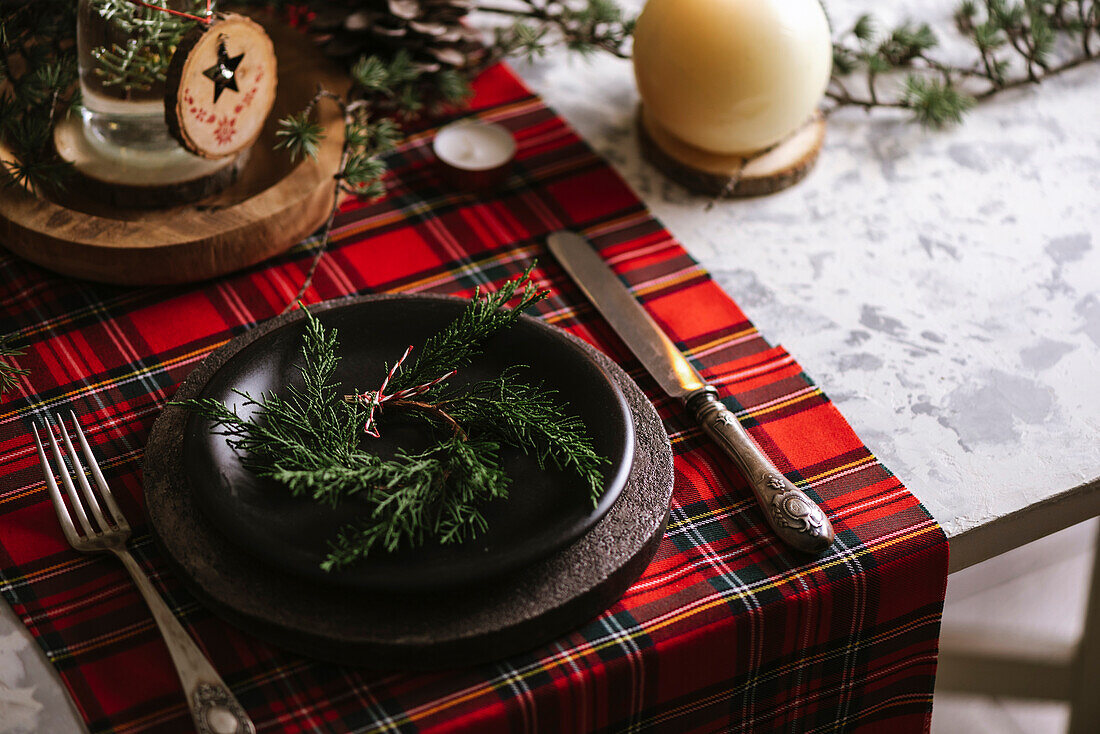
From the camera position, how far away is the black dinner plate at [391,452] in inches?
21.5

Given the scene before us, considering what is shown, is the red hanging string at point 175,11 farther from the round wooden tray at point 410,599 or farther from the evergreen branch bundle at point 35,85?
the round wooden tray at point 410,599

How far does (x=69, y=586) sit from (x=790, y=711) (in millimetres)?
443

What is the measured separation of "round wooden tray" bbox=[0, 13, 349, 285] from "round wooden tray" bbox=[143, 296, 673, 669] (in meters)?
0.24

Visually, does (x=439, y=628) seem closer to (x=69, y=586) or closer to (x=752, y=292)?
(x=69, y=586)

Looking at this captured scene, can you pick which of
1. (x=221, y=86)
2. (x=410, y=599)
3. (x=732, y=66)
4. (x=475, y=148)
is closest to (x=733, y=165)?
(x=732, y=66)

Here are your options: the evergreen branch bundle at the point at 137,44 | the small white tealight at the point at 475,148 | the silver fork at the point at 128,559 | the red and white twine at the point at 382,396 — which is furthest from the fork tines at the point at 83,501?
the small white tealight at the point at 475,148

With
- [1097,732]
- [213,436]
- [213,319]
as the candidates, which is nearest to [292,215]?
[213,319]

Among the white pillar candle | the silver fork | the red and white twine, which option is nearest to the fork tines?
the silver fork

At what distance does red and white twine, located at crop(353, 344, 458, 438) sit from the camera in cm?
63

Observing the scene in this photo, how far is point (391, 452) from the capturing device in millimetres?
624

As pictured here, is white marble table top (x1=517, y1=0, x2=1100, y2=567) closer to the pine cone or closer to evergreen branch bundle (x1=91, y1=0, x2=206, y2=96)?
the pine cone

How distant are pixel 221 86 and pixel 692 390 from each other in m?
0.42

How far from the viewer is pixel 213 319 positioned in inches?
31.2

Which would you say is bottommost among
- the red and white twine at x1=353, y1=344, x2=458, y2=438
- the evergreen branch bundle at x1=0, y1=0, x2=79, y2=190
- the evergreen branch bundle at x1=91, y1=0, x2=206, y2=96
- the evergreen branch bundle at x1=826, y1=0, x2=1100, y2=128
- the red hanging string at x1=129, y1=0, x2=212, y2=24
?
the red and white twine at x1=353, y1=344, x2=458, y2=438
